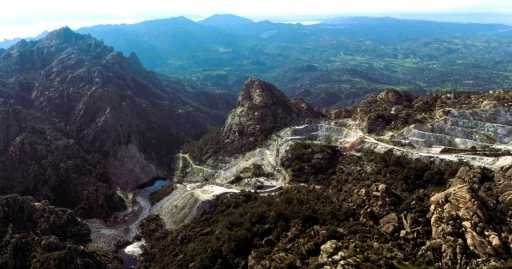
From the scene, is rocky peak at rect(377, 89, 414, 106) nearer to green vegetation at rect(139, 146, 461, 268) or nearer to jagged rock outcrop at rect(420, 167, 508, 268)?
green vegetation at rect(139, 146, 461, 268)

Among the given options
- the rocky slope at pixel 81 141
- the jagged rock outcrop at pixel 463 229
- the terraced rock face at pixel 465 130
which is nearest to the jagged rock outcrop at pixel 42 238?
the rocky slope at pixel 81 141

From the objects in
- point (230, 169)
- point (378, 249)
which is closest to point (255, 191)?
point (230, 169)

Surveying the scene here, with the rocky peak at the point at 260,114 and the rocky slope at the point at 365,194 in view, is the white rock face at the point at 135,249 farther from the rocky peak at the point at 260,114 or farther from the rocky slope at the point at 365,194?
the rocky peak at the point at 260,114

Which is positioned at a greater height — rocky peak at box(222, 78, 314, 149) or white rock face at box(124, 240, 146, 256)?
rocky peak at box(222, 78, 314, 149)

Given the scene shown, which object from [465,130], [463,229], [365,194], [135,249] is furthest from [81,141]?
[463,229]

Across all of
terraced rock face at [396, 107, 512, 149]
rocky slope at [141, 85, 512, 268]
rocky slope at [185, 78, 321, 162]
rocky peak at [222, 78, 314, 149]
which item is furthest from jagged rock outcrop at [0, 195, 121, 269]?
terraced rock face at [396, 107, 512, 149]

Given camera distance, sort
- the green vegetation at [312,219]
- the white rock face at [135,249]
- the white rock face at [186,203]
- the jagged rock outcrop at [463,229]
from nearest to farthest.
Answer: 1. the jagged rock outcrop at [463,229]
2. the green vegetation at [312,219]
3. the white rock face at [135,249]
4. the white rock face at [186,203]
